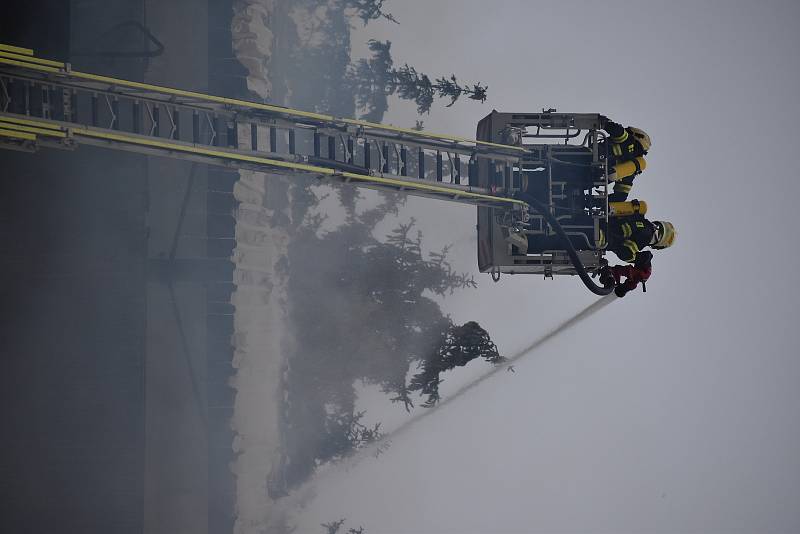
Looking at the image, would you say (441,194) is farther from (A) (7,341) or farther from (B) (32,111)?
(A) (7,341)

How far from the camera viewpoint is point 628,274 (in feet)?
39.8

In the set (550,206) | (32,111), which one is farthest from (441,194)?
(32,111)

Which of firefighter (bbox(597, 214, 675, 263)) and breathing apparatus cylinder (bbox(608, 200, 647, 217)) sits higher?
breathing apparatus cylinder (bbox(608, 200, 647, 217))

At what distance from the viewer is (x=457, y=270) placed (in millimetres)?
16156

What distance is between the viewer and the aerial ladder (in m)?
10.0

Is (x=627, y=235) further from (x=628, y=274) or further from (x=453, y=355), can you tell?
(x=453, y=355)

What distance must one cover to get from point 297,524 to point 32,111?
935cm

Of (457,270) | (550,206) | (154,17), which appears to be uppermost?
(154,17)

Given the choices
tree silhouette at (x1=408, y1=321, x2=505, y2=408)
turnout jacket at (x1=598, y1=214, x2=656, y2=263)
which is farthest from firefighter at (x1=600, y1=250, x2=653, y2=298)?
tree silhouette at (x1=408, y1=321, x2=505, y2=408)

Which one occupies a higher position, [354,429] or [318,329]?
[318,329]

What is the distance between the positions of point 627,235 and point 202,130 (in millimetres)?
7090

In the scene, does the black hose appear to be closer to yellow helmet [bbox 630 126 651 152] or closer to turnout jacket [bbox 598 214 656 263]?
turnout jacket [bbox 598 214 656 263]

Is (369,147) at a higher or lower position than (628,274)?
higher

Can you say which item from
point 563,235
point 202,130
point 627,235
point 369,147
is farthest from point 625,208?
point 202,130
